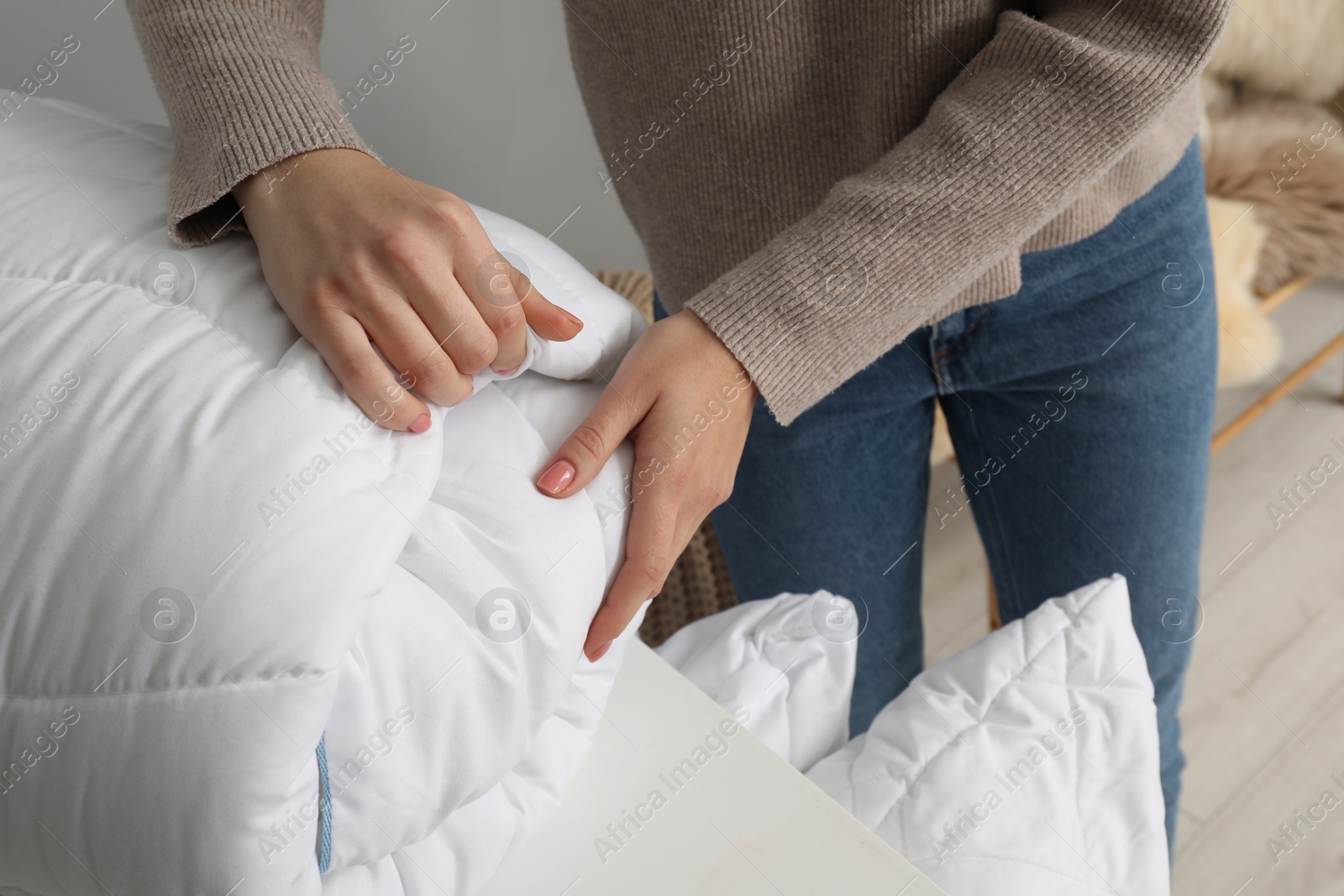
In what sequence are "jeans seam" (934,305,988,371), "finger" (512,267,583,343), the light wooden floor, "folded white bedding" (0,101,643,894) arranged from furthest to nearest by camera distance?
1. the light wooden floor
2. "jeans seam" (934,305,988,371)
3. "finger" (512,267,583,343)
4. "folded white bedding" (0,101,643,894)

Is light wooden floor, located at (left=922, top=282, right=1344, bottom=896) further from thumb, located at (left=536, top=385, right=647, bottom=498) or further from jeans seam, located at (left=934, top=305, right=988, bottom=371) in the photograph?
thumb, located at (left=536, top=385, right=647, bottom=498)

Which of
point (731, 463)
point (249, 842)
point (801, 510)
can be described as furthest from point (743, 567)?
point (249, 842)

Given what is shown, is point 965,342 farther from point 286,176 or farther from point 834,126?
point 286,176

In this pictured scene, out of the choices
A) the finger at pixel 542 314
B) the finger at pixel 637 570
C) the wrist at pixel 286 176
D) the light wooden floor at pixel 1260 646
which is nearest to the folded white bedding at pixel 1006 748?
the finger at pixel 637 570

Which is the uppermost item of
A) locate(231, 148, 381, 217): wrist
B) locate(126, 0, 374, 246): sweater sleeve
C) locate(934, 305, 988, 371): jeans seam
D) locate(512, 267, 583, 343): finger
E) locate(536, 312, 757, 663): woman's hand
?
locate(126, 0, 374, 246): sweater sleeve

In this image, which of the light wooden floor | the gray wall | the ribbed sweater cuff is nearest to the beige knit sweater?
the ribbed sweater cuff

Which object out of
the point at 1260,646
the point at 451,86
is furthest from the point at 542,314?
the point at 1260,646

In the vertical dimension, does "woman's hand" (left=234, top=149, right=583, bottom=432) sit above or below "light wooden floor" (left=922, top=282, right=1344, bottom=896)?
above

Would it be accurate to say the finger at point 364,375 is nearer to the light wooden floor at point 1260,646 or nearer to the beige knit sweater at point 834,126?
the beige knit sweater at point 834,126

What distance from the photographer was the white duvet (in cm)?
33

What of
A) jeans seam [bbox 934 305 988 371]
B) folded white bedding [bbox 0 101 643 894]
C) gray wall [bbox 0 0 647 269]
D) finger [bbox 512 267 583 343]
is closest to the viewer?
folded white bedding [bbox 0 101 643 894]

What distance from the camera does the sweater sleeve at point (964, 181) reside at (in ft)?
1.72

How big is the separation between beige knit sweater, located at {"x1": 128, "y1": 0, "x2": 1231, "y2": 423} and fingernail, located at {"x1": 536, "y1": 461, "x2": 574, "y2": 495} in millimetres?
131

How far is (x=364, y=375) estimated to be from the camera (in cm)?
40
